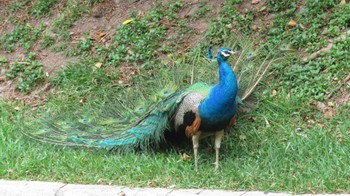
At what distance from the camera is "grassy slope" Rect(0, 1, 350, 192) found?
5.10 m

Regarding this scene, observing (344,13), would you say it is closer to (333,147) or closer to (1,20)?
(333,147)

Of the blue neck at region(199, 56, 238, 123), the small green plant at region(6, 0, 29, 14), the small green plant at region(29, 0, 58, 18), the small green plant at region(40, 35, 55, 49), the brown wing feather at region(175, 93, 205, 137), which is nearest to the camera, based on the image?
the blue neck at region(199, 56, 238, 123)

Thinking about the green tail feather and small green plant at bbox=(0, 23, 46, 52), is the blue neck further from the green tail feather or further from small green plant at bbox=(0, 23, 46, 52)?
small green plant at bbox=(0, 23, 46, 52)

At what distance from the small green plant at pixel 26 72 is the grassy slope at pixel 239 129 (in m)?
0.30

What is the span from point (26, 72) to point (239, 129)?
10.2 ft

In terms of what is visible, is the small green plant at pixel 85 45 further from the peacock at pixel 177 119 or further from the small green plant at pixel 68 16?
the peacock at pixel 177 119

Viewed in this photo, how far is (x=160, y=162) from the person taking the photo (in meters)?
5.50

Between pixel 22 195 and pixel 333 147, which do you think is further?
pixel 333 147

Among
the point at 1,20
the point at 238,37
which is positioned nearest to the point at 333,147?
the point at 238,37

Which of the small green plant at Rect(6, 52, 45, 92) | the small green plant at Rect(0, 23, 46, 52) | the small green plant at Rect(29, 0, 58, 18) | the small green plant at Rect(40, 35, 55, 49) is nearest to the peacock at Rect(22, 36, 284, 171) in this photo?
the small green plant at Rect(6, 52, 45, 92)

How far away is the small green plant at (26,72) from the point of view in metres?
7.89

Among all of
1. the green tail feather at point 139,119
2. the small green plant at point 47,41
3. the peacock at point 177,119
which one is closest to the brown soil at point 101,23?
the small green plant at point 47,41

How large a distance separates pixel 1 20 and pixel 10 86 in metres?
1.58

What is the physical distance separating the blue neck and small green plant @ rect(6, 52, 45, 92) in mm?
3190
